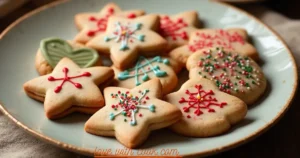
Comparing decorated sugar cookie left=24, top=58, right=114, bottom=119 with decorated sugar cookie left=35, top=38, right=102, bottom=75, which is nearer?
decorated sugar cookie left=24, top=58, right=114, bottom=119

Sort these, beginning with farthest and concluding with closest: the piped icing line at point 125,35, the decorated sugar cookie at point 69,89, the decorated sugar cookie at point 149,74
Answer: the piped icing line at point 125,35 < the decorated sugar cookie at point 149,74 < the decorated sugar cookie at point 69,89

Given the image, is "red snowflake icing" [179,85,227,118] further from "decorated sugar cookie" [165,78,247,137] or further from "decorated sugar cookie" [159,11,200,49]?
"decorated sugar cookie" [159,11,200,49]

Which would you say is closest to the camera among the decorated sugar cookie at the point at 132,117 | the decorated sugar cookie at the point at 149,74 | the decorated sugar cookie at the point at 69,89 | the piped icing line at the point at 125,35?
the decorated sugar cookie at the point at 132,117

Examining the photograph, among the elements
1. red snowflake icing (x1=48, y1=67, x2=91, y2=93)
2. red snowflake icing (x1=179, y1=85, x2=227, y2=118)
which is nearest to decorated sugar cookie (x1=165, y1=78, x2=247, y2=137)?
red snowflake icing (x1=179, y1=85, x2=227, y2=118)

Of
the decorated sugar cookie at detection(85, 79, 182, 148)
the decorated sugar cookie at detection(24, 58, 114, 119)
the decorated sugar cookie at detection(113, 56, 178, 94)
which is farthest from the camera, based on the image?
the decorated sugar cookie at detection(113, 56, 178, 94)

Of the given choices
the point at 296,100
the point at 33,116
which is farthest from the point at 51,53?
the point at 296,100

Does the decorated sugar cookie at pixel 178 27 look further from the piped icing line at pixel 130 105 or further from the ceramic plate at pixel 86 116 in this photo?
the piped icing line at pixel 130 105

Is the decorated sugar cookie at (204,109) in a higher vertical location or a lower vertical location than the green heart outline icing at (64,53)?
lower

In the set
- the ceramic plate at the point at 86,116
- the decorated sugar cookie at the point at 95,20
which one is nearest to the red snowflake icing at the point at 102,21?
the decorated sugar cookie at the point at 95,20
